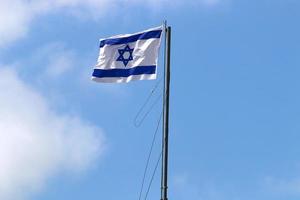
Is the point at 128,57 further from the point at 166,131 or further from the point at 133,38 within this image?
the point at 166,131

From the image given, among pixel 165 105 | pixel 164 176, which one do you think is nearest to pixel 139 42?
pixel 165 105

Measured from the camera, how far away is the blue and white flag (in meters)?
29.0

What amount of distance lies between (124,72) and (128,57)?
58cm

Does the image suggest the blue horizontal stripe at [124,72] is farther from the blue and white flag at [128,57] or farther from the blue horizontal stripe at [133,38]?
the blue horizontal stripe at [133,38]

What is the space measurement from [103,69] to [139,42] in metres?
1.60

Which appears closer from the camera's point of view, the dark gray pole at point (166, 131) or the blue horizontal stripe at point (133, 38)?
the dark gray pole at point (166, 131)

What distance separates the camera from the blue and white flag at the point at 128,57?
28969 millimetres

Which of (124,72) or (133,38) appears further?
(133,38)

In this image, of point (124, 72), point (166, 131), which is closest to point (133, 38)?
point (124, 72)

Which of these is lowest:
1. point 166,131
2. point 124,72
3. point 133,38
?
point 166,131

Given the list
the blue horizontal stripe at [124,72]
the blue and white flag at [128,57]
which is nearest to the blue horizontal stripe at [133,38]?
the blue and white flag at [128,57]

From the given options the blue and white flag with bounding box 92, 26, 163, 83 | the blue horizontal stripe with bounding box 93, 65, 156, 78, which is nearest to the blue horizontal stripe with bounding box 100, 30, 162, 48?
the blue and white flag with bounding box 92, 26, 163, 83

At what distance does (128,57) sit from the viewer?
1157 inches

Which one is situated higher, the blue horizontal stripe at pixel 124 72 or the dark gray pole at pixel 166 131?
the blue horizontal stripe at pixel 124 72
